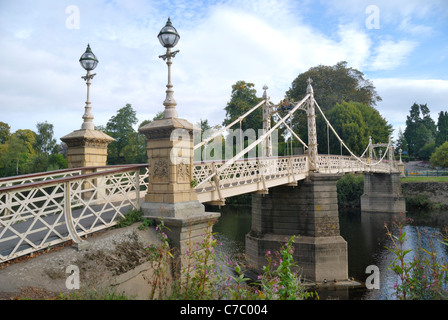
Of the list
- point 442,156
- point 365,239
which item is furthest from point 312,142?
point 442,156

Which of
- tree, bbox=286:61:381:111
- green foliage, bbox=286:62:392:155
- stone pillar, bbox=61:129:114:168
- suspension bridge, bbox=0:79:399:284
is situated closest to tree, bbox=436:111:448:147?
green foliage, bbox=286:62:392:155

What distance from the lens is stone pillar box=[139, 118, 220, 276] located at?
219 inches

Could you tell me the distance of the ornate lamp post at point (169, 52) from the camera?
18.5 feet

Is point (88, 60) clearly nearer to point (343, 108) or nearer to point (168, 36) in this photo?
point (168, 36)

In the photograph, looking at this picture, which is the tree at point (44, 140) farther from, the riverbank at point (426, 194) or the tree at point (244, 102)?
the riverbank at point (426, 194)

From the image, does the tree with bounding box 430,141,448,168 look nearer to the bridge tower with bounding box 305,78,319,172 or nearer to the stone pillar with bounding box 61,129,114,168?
the bridge tower with bounding box 305,78,319,172

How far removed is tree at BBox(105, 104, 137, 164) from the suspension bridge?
26.1m

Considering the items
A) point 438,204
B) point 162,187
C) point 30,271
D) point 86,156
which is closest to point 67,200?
point 30,271

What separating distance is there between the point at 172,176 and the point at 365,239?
1915cm

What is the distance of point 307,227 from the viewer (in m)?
14.0

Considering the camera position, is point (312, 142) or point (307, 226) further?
point (312, 142)

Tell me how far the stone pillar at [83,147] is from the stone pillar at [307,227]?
8711 millimetres

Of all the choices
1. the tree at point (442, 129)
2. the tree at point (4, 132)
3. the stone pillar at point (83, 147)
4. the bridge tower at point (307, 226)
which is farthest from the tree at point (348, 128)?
the tree at point (4, 132)

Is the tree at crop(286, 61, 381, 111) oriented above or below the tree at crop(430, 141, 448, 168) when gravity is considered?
above
